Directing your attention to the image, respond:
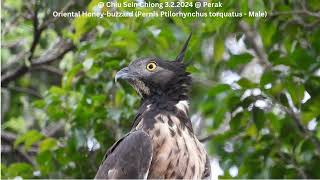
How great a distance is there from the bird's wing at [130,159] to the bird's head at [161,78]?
1.90 feet

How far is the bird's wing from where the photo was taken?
4.68 m

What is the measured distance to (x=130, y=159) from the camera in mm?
4762

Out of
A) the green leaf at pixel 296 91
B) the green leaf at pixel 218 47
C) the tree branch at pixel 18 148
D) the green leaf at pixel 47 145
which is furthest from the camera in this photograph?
the tree branch at pixel 18 148

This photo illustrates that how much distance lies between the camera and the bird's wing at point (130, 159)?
15.3 feet

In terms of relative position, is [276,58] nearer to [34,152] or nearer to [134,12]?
[134,12]

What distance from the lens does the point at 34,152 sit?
8.35m

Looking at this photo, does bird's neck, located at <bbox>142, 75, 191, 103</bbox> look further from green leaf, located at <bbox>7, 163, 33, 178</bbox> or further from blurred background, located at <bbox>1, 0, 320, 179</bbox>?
green leaf, located at <bbox>7, 163, 33, 178</bbox>

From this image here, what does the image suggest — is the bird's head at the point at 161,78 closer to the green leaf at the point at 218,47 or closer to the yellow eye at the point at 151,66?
the yellow eye at the point at 151,66

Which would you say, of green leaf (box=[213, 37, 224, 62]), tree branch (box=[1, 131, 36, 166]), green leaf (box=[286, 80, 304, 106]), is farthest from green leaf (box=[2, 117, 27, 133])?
green leaf (box=[286, 80, 304, 106])

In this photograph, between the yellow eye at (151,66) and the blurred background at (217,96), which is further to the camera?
the blurred background at (217,96)

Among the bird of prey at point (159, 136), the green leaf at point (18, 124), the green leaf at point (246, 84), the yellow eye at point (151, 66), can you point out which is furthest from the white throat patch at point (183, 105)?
the green leaf at point (18, 124)

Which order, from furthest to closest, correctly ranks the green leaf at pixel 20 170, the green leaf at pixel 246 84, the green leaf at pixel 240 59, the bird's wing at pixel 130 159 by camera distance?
the green leaf at pixel 20 170
the green leaf at pixel 240 59
the green leaf at pixel 246 84
the bird's wing at pixel 130 159

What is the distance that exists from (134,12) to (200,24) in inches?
34.9

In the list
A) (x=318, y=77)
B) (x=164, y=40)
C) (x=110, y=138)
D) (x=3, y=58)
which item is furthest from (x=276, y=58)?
(x=3, y=58)
